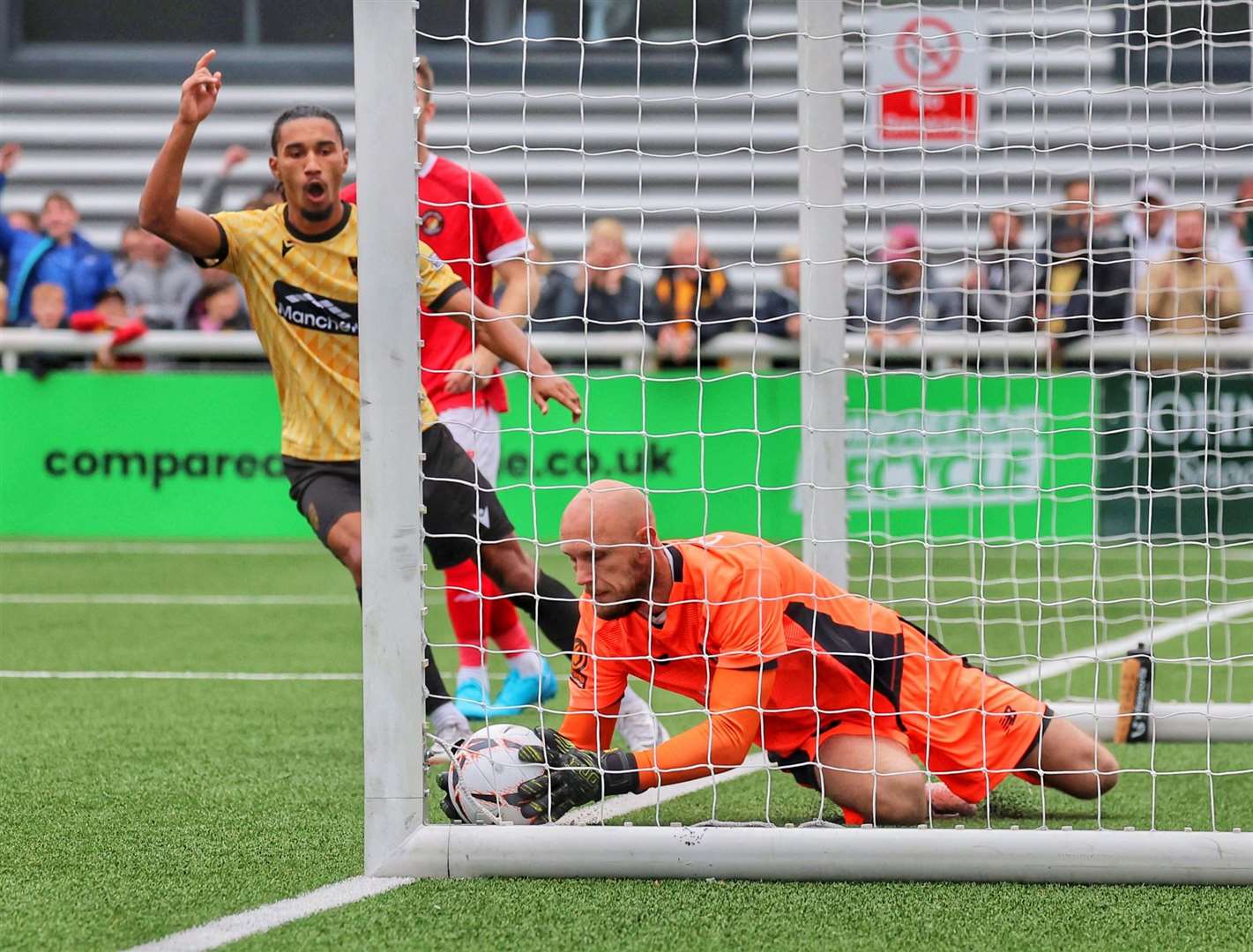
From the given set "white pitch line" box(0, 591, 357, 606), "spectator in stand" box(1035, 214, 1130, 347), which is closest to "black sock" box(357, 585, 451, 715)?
"white pitch line" box(0, 591, 357, 606)

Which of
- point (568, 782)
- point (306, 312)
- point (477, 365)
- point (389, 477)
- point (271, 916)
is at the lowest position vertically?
point (271, 916)

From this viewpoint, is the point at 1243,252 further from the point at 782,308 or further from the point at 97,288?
the point at 97,288

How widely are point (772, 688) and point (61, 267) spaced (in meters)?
9.46

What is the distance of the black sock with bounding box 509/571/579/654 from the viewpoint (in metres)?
5.11

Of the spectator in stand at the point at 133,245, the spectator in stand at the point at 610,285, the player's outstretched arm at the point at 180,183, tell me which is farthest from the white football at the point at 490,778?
the spectator in stand at the point at 133,245

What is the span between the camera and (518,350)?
15.1 feet

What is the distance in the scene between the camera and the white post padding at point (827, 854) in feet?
12.1

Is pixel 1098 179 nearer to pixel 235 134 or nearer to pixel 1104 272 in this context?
pixel 1104 272

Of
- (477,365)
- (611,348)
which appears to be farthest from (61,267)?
(477,365)

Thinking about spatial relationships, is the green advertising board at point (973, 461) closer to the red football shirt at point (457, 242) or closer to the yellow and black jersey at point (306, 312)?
the red football shirt at point (457, 242)

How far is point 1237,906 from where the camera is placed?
3545mm

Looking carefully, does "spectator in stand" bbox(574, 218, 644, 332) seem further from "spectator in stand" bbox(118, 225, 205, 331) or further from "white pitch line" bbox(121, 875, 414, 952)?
"white pitch line" bbox(121, 875, 414, 952)

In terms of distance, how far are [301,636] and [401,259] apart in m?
4.40

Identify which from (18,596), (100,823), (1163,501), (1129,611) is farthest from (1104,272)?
(100,823)
